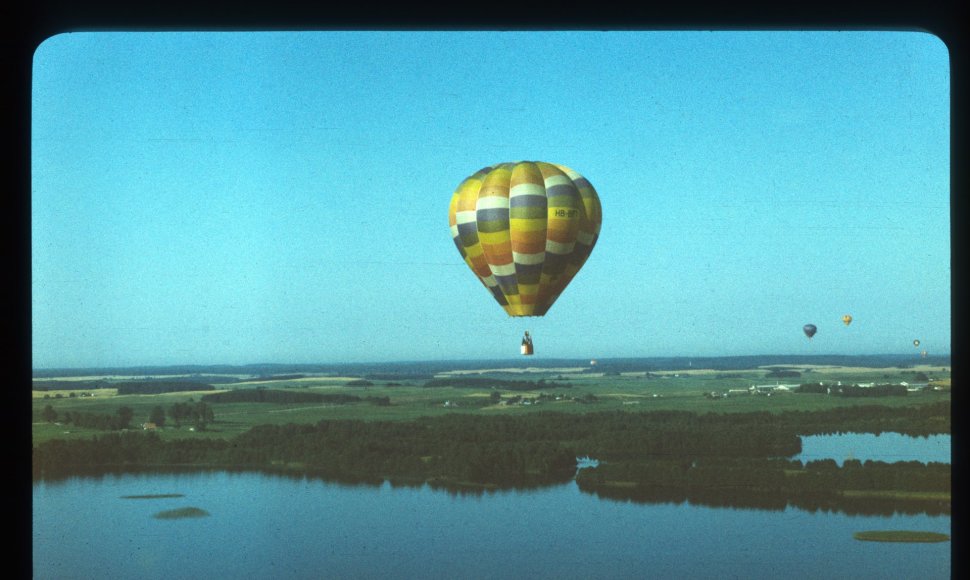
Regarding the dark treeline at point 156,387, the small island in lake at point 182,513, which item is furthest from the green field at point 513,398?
the small island in lake at point 182,513

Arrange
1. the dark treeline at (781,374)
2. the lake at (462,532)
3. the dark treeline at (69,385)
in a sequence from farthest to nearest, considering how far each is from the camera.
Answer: the dark treeline at (781,374) → the dark treeline at (69,385) → the lake at (462,532)

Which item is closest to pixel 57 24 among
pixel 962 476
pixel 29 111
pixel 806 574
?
pixel 29 111

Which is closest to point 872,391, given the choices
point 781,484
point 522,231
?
point 781,484

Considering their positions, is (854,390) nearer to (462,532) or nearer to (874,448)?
(874,448)

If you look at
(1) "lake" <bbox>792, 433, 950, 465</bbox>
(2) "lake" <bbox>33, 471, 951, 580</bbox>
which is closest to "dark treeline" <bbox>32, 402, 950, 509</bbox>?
(1) "lake" <bbox>792, 433, 950, 465</bbox>

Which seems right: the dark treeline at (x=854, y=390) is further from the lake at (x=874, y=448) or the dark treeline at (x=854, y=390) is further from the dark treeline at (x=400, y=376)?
the dark treeline at (x=400, y=376)

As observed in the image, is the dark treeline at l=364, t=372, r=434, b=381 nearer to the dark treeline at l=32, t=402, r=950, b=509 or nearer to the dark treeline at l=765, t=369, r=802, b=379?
the dark treeline at l=32, t=402, r=950, b=509

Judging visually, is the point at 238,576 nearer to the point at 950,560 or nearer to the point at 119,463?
the point at 119,463
